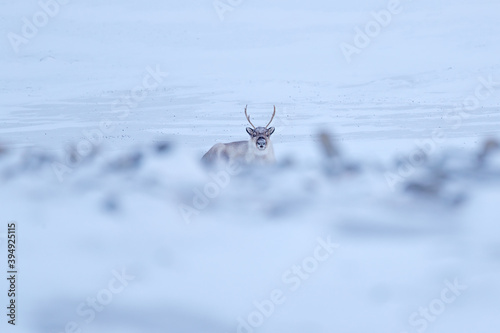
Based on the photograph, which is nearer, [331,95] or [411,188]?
[411,188]

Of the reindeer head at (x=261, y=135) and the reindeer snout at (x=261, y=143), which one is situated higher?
the reindeer head at (x=261, y=135)

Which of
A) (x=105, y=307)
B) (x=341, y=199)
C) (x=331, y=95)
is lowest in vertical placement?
(x=105, y=307)

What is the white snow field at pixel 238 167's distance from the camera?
2.68 metres

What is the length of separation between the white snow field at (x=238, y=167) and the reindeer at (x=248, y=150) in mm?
46

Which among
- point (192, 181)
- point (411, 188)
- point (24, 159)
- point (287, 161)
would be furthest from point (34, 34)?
point (411, 188)

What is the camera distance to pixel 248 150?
3.24 meters

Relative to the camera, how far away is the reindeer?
320cm

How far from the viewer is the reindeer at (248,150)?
3.20 metres

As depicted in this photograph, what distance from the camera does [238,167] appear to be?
10.4 feet

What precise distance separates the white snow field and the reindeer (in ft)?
0.15

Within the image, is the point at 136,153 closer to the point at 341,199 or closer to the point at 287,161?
the point at 287,161

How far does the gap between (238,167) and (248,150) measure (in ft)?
0.34

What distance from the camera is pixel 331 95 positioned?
11.1 feet

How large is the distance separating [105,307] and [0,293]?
16.4 inches
